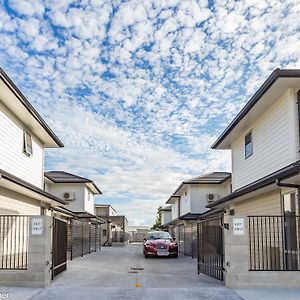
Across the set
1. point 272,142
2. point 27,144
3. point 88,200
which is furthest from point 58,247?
point 88,200

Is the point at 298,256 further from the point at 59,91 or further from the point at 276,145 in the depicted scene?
the point at 59,91

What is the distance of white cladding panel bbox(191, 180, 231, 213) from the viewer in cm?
3025

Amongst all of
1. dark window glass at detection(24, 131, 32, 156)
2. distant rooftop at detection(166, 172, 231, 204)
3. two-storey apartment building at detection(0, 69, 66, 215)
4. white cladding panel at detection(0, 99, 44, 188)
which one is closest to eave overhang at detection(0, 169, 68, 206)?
two-storey apartment building at detection(0, 69, 66, 215)

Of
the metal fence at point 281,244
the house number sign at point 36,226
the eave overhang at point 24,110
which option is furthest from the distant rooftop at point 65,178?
Result: the metal fence at point 281,244

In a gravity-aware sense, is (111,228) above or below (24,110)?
below

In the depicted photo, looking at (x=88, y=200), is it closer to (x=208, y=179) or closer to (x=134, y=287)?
(x=208, y=179)

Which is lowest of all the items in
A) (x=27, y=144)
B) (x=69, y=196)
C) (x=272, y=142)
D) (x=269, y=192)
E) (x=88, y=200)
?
(x=269, y=192)

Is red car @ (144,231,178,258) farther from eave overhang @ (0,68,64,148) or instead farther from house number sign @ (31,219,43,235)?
house number sign @ (31,219,43,235)

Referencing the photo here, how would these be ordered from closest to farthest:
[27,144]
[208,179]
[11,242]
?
[11,242] → [27,144] → [208,179]

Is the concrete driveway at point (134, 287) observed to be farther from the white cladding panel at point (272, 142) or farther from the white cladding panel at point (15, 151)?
the white cladding panel at point (15, 151)

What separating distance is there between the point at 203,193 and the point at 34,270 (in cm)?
2169

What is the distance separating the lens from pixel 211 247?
12406mm

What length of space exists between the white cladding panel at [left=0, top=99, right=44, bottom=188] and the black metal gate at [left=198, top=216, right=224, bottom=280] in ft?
21.4

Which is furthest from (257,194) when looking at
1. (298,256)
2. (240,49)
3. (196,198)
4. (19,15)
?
(196,198)
